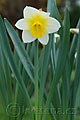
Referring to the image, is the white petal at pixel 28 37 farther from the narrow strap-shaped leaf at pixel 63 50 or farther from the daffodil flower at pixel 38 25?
the narrow strap-shaped leaf at pixel 63 50

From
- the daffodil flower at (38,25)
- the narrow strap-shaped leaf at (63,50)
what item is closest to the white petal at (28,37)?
the daffodil flower at (38,25)

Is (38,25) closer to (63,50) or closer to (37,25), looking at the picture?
(37,25)

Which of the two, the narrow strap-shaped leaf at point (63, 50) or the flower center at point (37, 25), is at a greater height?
the flower center at point (37, 25)

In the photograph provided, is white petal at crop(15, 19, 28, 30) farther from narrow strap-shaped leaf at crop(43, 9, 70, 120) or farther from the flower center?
narrow strap-shaped leaf at crop(43, 9, 70, 120)

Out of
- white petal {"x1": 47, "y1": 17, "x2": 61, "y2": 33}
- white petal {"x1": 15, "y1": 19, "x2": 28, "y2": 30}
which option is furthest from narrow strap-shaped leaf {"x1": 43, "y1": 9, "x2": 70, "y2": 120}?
white petal {"x1": 15, "y1": 19, "x2": 28, "y2": 30}

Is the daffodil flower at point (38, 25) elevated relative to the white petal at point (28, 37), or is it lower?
elevated

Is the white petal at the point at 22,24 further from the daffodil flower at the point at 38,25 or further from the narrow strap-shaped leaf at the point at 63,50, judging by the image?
the narrow strap-shaped leaf at the point at 63,50

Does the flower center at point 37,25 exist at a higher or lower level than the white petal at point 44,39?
higher

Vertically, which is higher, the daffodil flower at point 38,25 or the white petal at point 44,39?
the daffodil flower at point 38,25

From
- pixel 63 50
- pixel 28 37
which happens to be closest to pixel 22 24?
pixel 28 37

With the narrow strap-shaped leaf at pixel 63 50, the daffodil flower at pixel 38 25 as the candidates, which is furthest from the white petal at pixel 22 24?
the narrow strap-shaped leaf at pixel 63 50
